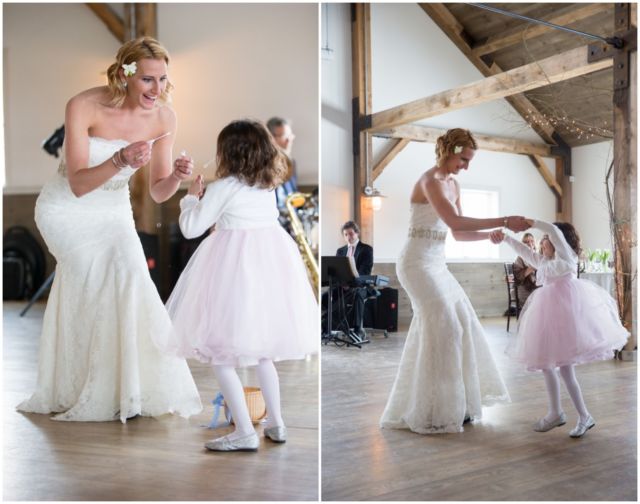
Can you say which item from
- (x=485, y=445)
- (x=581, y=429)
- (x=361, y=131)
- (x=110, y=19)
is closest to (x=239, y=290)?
(x=361, y=131)

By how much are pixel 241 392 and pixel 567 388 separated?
0.98 metres

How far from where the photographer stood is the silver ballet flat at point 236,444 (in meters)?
2.10

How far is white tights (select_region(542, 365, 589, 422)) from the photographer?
2096 millimetres

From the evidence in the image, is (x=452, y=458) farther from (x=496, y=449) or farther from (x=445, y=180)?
(x=445, y=180)

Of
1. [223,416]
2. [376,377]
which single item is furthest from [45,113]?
[376,377]

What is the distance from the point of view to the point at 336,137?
2.03 metres

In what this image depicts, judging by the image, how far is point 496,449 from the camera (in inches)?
79.2

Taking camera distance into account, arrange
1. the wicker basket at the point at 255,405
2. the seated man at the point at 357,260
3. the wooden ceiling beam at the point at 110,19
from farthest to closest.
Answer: the wooden ceiling beam at the point at 110,19 < the wicker basket at the point at 255,405 < the seated man at the point at 357,260

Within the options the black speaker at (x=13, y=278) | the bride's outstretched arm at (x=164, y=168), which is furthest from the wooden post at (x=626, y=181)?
the black speaker at (x=13, y=278)

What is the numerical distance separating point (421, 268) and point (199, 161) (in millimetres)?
5669

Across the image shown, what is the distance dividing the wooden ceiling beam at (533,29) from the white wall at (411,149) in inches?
3.9

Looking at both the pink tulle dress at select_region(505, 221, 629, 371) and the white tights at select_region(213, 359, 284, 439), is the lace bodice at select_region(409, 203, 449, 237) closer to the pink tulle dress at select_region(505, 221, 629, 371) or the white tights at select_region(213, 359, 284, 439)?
the pink tulle dress at select_region(505, 221, 629, 371)

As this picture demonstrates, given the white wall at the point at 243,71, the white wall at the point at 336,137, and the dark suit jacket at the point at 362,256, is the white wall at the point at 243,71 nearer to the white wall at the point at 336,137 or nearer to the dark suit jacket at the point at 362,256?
the white wall at the point at 336,137

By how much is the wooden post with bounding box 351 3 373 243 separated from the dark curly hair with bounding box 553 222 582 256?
0.54 meters
